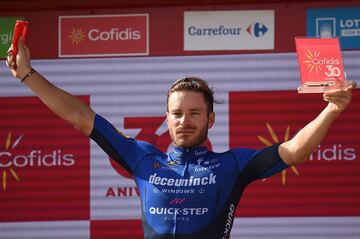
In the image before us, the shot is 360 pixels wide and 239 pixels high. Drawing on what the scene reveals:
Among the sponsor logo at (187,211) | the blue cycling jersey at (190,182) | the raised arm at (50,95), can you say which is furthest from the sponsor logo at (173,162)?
the raised arm at (50,95)

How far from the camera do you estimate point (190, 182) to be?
408 centimetres

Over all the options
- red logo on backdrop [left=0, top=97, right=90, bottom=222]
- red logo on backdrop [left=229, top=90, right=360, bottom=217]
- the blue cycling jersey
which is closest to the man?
the blue cycling jersey

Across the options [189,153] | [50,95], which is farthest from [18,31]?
[189,153]

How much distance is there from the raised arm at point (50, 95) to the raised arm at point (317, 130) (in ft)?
3.05

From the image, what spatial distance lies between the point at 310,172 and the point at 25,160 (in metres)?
2.13

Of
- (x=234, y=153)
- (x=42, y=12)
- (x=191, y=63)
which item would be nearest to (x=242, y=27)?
(x=191, y=63)

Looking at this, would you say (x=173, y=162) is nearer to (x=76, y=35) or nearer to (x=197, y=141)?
(x=197, y=141)

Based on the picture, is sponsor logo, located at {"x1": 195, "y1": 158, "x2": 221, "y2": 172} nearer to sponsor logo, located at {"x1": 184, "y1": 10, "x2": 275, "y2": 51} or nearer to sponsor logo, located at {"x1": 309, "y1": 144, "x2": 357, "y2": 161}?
sponsor logo, located at {"x1": 309, "y1": 144, "x2": 357, "y2": 161}

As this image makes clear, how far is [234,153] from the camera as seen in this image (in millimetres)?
4211

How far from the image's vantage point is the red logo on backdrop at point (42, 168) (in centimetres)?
675

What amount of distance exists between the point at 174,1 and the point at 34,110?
52.9 inches

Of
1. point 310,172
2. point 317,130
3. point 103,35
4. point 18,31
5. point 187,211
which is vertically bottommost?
point 310,172

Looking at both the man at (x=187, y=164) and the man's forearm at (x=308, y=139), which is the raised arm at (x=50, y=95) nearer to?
the man at (x=187, y=164)

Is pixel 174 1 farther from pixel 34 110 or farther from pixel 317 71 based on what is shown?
pixel 317 71
